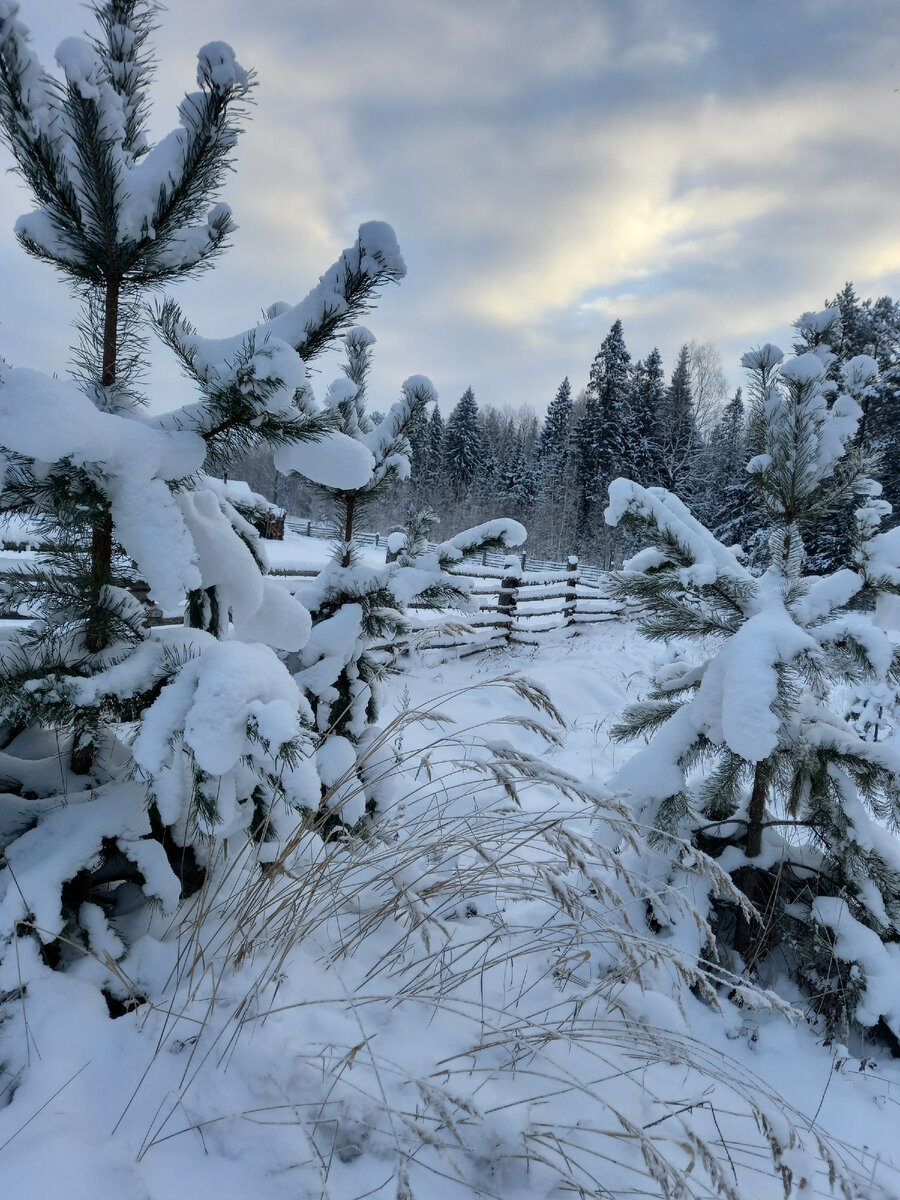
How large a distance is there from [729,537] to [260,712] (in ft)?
70.3

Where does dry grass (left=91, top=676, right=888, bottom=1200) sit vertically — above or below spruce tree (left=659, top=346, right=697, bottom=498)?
below

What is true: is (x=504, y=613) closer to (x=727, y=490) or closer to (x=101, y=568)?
(x=101, y=568)

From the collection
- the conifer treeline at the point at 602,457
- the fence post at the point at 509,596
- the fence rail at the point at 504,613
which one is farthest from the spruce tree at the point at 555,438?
the fence post at the point at 509,596

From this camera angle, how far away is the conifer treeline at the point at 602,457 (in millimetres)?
26047

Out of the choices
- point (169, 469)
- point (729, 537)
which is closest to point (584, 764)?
point (169, 469)

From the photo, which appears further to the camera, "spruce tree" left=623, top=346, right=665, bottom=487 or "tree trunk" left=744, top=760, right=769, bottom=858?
"spruce tree" left=623, top=346, right=665, bottom=487

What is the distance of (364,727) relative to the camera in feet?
8.10

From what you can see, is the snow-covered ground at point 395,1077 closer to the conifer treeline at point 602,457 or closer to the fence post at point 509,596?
the fence post at point 509,596

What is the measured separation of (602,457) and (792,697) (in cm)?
2917

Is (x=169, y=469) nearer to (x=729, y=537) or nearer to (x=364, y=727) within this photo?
(x=364, y=727)

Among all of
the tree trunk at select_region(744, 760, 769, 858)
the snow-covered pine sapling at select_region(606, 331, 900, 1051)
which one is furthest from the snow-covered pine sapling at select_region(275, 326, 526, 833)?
the tree trunk at select_region(744, 760, 769, 858)

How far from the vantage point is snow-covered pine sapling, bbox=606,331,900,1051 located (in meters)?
1.84

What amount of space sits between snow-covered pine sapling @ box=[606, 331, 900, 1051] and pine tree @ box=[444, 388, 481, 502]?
114 feet

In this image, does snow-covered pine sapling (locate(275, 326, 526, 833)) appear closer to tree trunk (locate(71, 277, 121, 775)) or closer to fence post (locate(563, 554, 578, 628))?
tree trunk (locate(71, 277, 121, 775))
